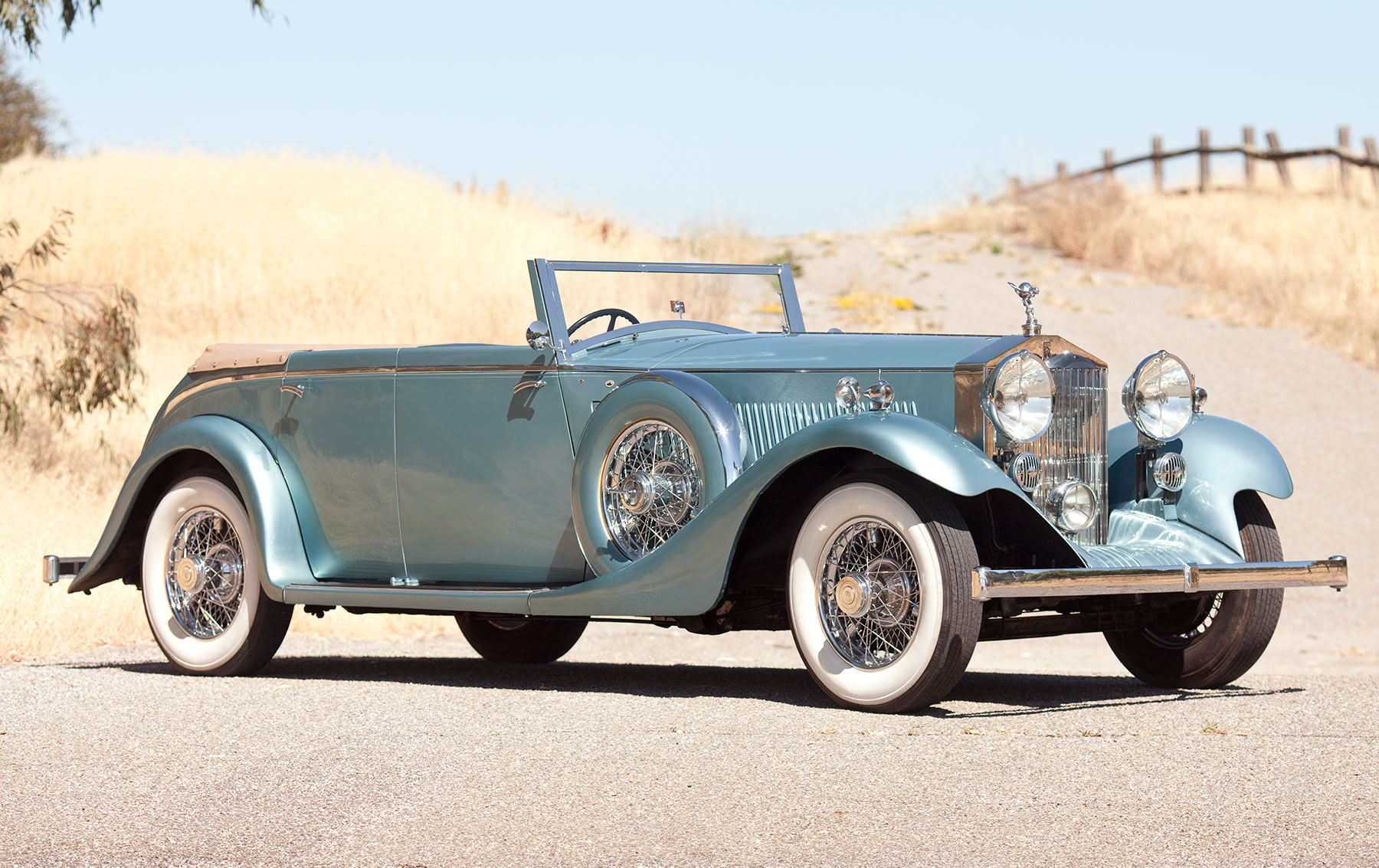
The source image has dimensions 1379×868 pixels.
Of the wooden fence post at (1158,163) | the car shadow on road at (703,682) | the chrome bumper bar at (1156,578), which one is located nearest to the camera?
the chrome bumper bar at (1156,578)

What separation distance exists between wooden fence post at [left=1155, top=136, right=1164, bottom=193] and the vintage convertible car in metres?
25.2

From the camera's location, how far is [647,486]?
18.8 feet

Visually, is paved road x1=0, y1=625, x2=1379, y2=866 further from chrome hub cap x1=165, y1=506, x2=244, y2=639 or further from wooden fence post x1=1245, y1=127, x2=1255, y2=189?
wooden fence post x1=1245, y1=127, x2=1255, y2=189

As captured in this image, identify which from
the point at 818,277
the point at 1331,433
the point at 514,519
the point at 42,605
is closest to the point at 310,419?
the point at 514,519

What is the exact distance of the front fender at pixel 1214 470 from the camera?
5.85 meters

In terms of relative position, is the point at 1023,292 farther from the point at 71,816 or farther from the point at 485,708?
the point at 71,816

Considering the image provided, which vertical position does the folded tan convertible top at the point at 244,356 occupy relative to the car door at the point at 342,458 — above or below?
A: above

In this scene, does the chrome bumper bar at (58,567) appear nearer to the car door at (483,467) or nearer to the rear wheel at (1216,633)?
the car door at (483,467)

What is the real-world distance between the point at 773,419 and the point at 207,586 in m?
2.70

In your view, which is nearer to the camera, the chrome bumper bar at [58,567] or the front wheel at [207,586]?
the front wheel at [207,586]

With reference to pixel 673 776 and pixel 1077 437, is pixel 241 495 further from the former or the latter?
pixel 1077 437

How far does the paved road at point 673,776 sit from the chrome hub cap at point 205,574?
0.75 meters

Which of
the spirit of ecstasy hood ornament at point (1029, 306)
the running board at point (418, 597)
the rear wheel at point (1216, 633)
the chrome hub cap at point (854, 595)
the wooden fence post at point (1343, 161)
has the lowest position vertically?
the rear wheel at point (1216, 633)

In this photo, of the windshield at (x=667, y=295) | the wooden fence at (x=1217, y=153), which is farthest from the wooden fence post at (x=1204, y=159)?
the windshield at (x=667, y=295)
